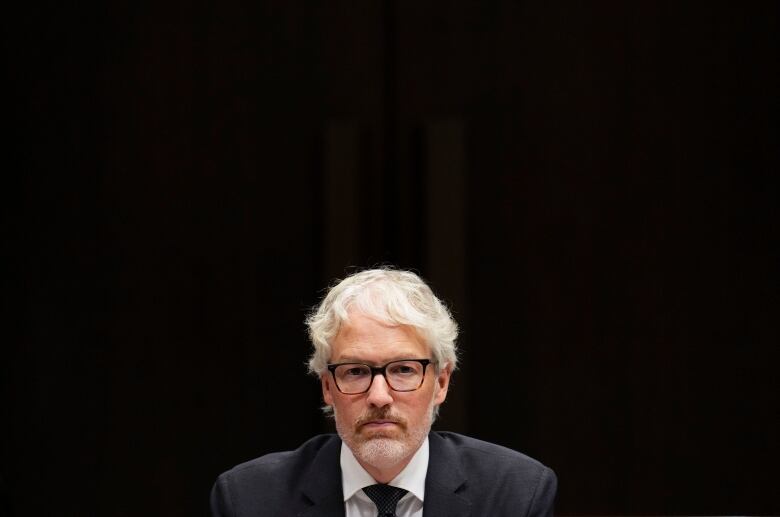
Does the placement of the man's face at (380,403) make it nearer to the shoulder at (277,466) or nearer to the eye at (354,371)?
the eye at (354,371)

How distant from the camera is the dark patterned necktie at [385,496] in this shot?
7.15 ft

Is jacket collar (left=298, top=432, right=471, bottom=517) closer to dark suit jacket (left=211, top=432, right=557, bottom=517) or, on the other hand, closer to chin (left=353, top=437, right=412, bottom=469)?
dark suit jacket (left=211, top=432, right=557, bottom=517)

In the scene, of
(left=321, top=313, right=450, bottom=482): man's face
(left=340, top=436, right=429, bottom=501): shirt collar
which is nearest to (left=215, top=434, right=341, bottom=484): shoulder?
(left=340, top=436, right=429, bottom=501): shirt collar

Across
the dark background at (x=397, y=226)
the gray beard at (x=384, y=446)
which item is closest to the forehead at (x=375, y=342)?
the gray beard at (x=384, y=446)

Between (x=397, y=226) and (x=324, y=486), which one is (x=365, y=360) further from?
(x=397, y=226)

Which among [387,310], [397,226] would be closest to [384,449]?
[387,310]

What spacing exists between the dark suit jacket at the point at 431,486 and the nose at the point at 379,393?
228 millimetres

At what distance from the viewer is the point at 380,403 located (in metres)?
2.09

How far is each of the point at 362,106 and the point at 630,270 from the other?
866 mm

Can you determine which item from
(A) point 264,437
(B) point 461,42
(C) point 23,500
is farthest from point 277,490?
(B) point 461,42

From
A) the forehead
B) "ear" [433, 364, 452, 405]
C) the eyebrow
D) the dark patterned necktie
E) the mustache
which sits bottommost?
the dark patterned necktie

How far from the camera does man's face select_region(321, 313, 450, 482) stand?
2.11 meters

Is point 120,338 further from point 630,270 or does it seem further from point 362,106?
point 630,270

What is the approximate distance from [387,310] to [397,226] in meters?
1.07
